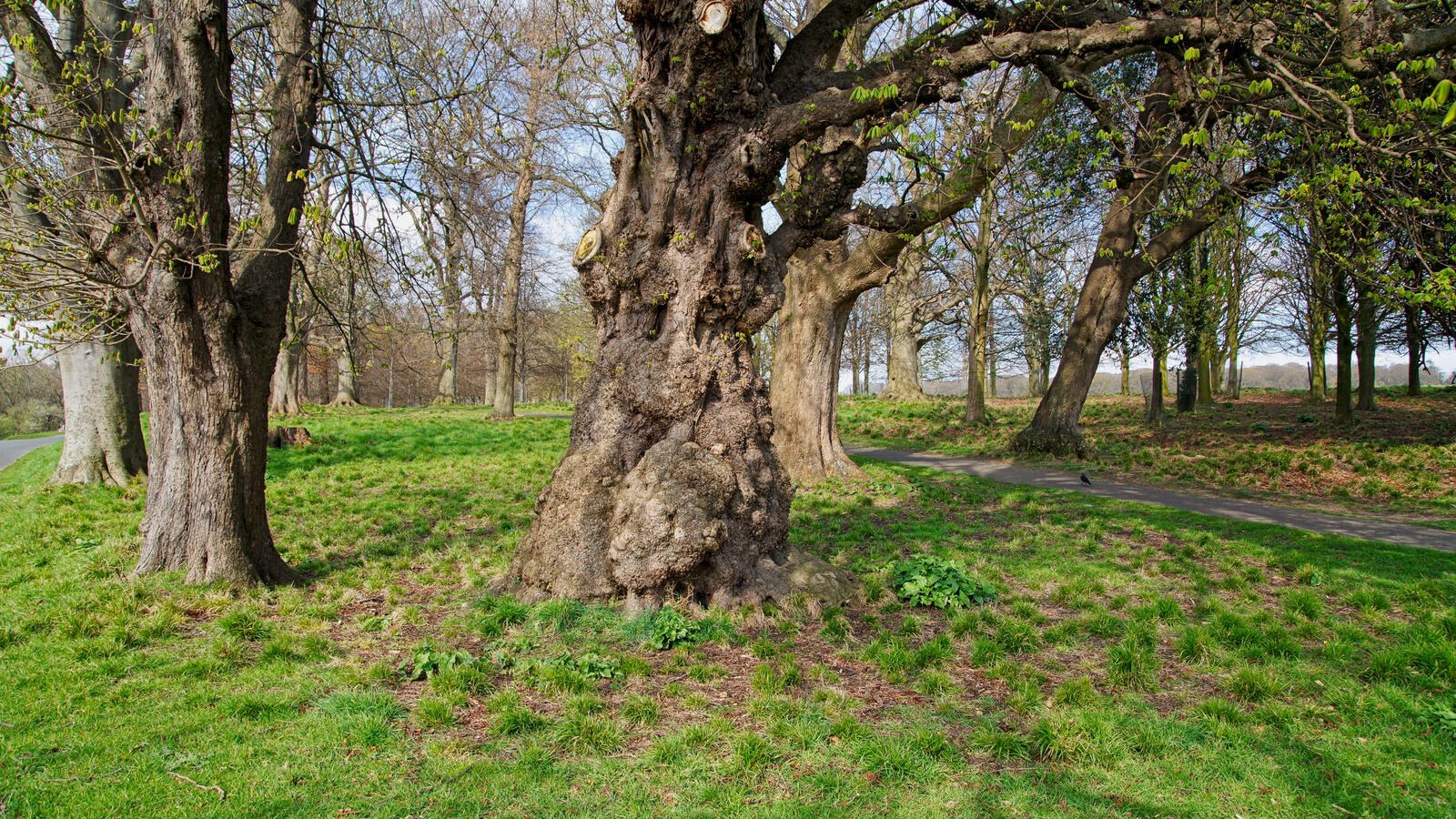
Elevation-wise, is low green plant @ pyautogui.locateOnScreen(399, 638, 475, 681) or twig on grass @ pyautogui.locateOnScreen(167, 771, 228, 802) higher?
low green plant @ pyautogui.locateOnScreen(399, 638, 475, 681)

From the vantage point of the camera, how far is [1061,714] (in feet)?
12.8

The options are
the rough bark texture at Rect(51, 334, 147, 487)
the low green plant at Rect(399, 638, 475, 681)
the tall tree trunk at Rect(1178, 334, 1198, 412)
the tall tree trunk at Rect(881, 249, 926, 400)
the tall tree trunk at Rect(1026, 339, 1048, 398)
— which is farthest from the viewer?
the tall tree trunk at Rect(1026, 339, 1048, 398)

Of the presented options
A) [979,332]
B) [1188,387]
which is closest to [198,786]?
[979,332]

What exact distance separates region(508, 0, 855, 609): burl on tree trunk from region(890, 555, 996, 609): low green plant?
101 centimetres

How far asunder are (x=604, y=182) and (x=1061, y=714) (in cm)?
2018

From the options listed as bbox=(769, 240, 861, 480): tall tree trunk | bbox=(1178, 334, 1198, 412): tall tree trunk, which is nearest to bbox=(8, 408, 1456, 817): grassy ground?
bbox=(769, 240, 861, 480): tall tree trunk

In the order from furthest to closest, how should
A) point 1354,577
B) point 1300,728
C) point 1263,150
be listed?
point 1263,150 < point 1354,577 < point 1300,728

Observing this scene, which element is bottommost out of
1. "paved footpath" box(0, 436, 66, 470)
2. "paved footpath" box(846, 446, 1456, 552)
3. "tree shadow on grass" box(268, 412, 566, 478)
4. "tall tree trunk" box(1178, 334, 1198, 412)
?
"paved footpath" box(846, 446, 1456, 552)

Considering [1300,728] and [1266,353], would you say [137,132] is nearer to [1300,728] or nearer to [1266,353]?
[1300,728]

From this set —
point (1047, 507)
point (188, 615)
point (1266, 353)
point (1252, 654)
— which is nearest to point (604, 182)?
point (1047, 507)

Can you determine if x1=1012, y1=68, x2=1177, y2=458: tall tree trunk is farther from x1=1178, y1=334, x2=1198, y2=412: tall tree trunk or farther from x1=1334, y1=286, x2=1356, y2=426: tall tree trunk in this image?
x1=1178, y1=334, x2=1198, y2=412: tall tree trunk

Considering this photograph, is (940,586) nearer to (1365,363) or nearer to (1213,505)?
(1213,505)

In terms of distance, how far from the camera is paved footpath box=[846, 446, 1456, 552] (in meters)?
8.33

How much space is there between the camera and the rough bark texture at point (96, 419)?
9859mm
